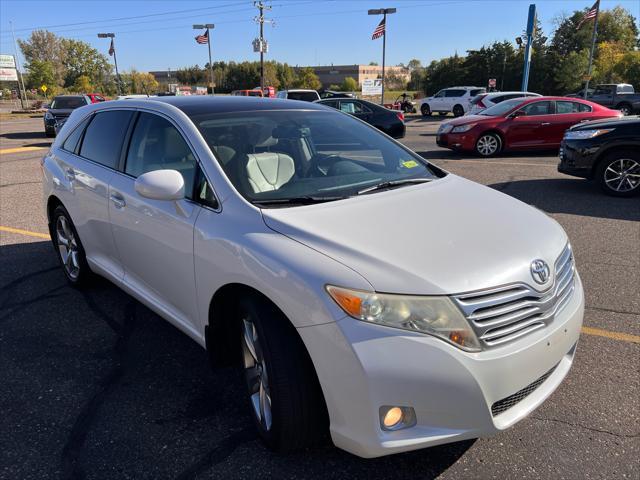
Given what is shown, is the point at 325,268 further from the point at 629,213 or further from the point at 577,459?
the point at 629,213

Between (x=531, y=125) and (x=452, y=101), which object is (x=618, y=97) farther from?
(x=531, y=125)

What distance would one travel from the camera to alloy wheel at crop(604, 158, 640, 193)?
25.5ft

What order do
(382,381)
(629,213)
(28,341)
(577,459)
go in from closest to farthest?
(382,381) < (577,459) < (28,341) < (629,213)

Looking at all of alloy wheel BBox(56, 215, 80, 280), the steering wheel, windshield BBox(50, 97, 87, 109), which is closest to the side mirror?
the steering wheel

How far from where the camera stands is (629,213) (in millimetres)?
6984

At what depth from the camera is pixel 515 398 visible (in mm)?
2148

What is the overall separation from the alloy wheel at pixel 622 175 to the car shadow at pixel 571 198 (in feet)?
0.62

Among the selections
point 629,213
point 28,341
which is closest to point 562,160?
point 629,213

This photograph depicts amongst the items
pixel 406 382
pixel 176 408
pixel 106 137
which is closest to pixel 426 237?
pixel 406 382

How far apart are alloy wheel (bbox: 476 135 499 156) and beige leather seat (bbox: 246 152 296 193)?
35.3 ft

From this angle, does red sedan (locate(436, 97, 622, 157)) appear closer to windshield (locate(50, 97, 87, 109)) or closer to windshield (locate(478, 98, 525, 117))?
windshield (locate(478, 98, 525, 117))

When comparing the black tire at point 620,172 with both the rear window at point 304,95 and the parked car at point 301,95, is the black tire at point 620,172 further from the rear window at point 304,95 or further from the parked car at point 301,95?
the rear window at point 304,95

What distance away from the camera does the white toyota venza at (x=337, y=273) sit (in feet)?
6.37

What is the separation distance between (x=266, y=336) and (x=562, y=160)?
7.81m
